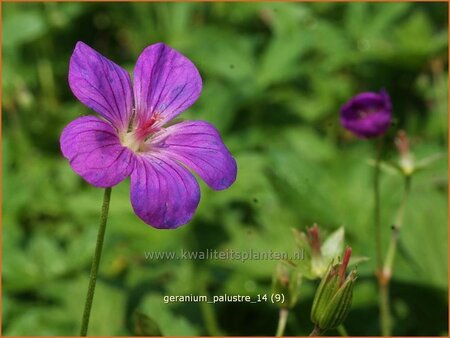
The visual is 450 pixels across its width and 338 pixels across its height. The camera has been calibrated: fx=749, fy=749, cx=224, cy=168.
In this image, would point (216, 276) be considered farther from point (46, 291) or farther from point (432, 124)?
point (432, 124)

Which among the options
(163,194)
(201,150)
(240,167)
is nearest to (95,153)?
(163,194)

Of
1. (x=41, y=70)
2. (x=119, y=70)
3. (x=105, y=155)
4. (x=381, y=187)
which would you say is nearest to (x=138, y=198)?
(x=105, y=155)

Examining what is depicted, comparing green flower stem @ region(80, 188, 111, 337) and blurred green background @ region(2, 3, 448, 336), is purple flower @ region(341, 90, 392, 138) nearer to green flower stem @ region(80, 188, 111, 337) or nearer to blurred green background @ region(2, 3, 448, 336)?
blurred green background @ region(2, 3, 448, 336)

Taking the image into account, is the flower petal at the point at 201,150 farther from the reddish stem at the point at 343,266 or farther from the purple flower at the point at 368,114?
the purple flower at the point at 368,114

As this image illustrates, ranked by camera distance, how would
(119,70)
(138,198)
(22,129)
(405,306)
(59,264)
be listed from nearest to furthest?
(138,198) < (119,70) < (405,306) < (59,264) < (22,129)

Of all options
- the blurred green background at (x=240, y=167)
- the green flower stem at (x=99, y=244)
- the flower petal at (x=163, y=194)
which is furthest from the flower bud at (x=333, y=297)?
the blurred green background at (x=240, y=167)

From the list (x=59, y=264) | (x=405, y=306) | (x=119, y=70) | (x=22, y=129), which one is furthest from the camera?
(x=22, y=129)

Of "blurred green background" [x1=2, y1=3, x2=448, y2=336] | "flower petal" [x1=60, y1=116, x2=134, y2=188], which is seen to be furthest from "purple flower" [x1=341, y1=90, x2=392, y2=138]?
"flower petal" [x1=60, y1=116, x2=134, y2=188]
